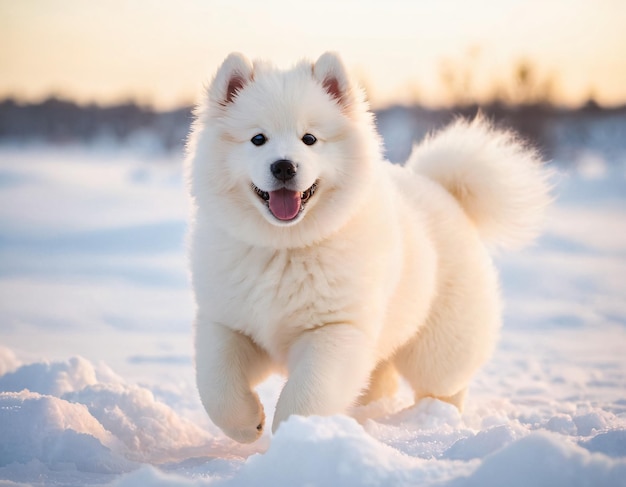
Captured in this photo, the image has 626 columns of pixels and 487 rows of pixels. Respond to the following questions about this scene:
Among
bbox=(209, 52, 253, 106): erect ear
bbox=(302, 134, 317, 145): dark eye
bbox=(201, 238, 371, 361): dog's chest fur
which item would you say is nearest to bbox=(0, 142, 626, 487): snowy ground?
bbox=(201, 238, 371, 361): dog's chest fur

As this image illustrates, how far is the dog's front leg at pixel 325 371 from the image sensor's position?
3049 millimetres

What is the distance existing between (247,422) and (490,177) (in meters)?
2.03

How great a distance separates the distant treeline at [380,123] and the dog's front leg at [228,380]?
10533 millimetres

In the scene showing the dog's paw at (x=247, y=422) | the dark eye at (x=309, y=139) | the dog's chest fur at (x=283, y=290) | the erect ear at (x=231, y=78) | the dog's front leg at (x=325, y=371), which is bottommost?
the dog's paw at (x=247, y=422)

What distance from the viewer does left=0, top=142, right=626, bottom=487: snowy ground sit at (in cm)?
231

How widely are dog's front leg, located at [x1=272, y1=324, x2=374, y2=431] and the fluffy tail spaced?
1.47 m

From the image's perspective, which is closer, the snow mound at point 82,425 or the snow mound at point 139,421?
the snow mound at point 82,425

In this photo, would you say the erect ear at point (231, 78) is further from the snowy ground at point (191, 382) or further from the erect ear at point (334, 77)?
the snowy ground at point (191, 382)

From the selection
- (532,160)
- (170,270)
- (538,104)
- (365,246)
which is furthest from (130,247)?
(538,104)

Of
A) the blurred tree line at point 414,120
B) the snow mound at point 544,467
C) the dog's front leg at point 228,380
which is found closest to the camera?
the snow mound at point 544,467

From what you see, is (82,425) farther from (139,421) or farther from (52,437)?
(139,421)

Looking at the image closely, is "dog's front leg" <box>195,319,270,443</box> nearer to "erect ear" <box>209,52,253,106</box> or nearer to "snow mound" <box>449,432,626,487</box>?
"erect ear" <box>209,52,253,106</box>

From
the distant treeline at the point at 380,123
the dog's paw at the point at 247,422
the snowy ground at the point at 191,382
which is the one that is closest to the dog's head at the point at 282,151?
the dog's paw at the point at 247,422

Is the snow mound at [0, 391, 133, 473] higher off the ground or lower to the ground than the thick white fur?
lower
